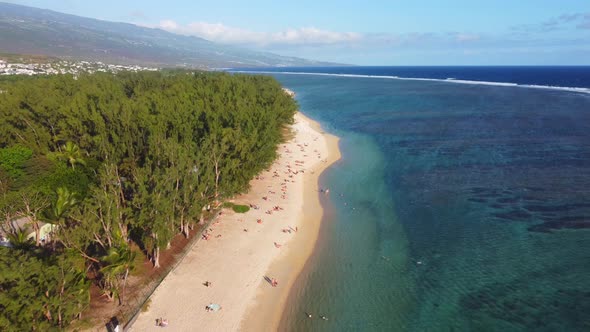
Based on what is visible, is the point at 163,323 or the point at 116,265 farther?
the point at 163,323

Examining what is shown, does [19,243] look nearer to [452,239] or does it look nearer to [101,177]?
[101,177]

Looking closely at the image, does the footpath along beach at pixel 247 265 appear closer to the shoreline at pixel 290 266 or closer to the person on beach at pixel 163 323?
the shoreline at pixel 290 266

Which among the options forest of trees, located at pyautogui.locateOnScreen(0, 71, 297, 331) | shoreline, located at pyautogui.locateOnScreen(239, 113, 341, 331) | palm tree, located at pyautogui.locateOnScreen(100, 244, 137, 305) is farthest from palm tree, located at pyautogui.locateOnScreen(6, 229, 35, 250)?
shoreline, located at pyautogui.locateOnScreen(239, 113, 341, 331)

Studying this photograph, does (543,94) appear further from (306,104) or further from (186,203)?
(186,203)

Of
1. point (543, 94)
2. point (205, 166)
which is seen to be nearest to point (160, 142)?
point (205, 166)

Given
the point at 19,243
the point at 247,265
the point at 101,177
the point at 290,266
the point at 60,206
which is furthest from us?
the point at 101,177

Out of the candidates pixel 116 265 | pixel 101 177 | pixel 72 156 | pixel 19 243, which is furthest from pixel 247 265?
pixel 72 156

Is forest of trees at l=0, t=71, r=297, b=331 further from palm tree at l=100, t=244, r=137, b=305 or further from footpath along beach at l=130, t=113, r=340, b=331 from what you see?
footpath along beach at l=130, t=113, r=340, b=331
